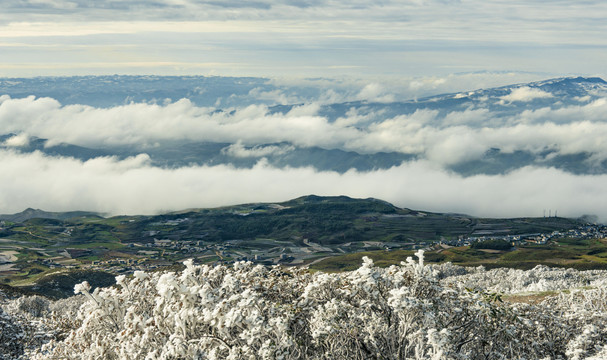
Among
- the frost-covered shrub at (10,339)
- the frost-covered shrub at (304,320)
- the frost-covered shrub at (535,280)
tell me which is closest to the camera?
the frost-covered shrub at (304,320)

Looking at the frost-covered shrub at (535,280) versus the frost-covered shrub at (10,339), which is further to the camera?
the frost-covered shrub at (535,280)

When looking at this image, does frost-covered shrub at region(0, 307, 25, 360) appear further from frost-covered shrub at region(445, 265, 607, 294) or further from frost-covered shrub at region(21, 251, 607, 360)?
frost-covered shrub at region(445, 265, 607, 294)

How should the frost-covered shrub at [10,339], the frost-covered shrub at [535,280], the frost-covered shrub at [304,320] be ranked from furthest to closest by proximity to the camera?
1. the frost-covered shrub at [535,280]
2. the frost-covered shrub at [10,339]
3. the frost-covered shrub at [304,320]

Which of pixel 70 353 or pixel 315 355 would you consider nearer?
pixel 315 355

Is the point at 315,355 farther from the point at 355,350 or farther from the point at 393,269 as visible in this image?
the point at 393,269

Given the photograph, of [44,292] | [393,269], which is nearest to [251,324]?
[393,269]

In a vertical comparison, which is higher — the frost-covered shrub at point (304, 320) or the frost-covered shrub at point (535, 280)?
the frost-covered shrub at point (304, 320)

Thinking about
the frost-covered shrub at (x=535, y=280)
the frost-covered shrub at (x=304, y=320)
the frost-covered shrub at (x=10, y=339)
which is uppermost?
the frost-covered shrub at (x=304, y=320)

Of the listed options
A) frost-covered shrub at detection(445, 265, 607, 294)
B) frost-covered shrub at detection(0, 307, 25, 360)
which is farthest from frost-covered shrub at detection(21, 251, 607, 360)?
frost-covered shrub at detection(445, 265, 607, 294)

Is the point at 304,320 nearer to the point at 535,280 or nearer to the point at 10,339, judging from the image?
the point at 10,339

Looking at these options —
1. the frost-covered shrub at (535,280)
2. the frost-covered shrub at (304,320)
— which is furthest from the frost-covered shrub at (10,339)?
the frost-covered shrub at (535,280)

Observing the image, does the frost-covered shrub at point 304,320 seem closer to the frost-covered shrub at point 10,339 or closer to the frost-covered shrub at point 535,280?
the frost-covered shrub at point 10,339
